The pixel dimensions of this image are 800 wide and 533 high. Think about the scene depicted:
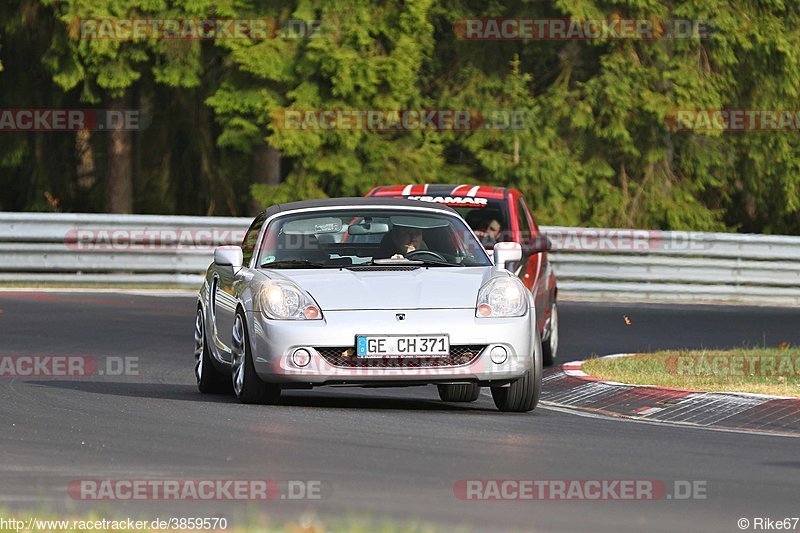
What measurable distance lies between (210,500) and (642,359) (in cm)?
857

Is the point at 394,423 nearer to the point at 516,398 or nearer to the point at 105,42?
the point at 516,398

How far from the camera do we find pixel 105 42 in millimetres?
28578

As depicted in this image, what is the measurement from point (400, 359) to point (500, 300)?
2.59 ft

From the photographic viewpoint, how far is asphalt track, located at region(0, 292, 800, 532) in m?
7.98

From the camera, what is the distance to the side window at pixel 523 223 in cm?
1628

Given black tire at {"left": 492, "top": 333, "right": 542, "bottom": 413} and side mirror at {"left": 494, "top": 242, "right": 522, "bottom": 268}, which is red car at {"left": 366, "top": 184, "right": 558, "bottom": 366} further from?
black tire at {"left": 492, "top": 333, "right": 542, "bottom": 413}
